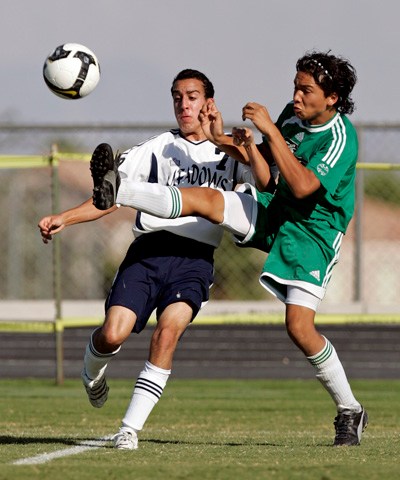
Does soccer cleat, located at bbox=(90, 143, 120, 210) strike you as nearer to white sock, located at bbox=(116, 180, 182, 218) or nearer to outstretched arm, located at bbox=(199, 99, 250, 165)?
white sock, located at bbox=(116, 180, 182, 218)

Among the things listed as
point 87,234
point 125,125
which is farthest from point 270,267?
point 87,234

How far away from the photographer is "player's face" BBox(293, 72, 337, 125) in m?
6.89

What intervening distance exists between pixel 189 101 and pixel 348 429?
2187 mm

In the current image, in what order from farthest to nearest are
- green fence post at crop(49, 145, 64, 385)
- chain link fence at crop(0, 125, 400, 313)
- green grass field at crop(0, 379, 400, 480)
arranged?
1. chain link fence at crop(0, 125, 400, 313)
2. green fence post at crop(49, 145, 64, 385)
3. green grass field at crop(0, 379, 400, 480)

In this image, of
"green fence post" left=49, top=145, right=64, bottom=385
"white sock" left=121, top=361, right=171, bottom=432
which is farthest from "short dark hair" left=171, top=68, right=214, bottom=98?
"green fence post" left=49, top=145, right=64, bottom=385

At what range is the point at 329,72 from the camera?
6949 mm

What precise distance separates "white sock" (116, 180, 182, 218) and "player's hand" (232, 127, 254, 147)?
553 millimetres

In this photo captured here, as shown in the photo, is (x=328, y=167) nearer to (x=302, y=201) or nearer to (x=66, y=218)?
(x=302, y=201)

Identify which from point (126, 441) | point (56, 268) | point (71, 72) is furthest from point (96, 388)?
point (56, 268)

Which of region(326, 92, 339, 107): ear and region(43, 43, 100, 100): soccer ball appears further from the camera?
region(43, 43, 100, 100): soccer ball

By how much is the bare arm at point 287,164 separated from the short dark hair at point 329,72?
0.47 m

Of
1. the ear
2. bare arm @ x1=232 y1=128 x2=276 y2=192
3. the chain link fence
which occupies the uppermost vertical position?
the ear

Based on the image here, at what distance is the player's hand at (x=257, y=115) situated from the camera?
6.64 metres

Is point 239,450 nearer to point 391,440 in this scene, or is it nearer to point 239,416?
point 391,440
